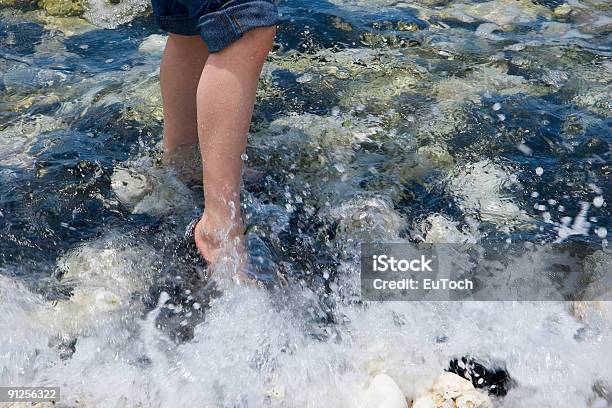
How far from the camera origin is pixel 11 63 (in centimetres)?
377

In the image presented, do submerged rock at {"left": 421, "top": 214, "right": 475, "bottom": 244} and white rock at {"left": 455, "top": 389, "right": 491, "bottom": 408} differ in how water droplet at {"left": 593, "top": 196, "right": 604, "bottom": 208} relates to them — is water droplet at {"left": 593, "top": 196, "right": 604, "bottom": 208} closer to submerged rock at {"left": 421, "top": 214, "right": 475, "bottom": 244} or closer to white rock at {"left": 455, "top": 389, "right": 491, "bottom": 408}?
submerged rock at {"left": 421, "top": 214, "right": 475, "bottom": 244}

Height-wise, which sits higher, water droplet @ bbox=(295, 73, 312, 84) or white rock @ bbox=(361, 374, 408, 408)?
white rock @ bbox=(361, 374, 408, 408)

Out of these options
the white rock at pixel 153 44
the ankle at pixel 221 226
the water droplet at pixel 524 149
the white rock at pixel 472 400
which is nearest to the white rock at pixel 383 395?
the white rock at pixel 472 400

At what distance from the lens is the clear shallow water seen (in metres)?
2.00

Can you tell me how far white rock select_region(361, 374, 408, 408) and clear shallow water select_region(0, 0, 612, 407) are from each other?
0.05 meters

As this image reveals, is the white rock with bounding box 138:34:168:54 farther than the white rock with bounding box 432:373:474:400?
Yes

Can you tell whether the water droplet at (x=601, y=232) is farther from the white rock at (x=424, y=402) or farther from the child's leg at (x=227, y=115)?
the child's leg at (x=227, y=115)

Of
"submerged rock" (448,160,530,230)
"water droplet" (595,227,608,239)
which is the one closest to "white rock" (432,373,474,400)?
"submerged rock" (448,160,530,230)

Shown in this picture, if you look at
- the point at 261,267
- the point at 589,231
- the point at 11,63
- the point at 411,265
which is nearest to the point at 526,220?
the point at 589,231

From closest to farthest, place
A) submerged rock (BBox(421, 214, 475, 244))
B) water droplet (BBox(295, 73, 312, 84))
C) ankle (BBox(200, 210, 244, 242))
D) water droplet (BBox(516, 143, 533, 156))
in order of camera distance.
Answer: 1. ankle (BBox(200, 210, 244, 242))
2. submerged rock (BBox(421, 214, 475, 244))
3. water droplet (BBox(516, 143, 533, 156))
4. water droplet (BBox(295, 73, 312, 84))

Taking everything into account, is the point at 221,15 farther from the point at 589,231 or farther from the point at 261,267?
the point at 589,231

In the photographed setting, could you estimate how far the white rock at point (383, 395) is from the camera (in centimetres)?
186

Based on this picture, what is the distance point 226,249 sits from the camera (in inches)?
88.6

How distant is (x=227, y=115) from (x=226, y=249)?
0.46 meters
